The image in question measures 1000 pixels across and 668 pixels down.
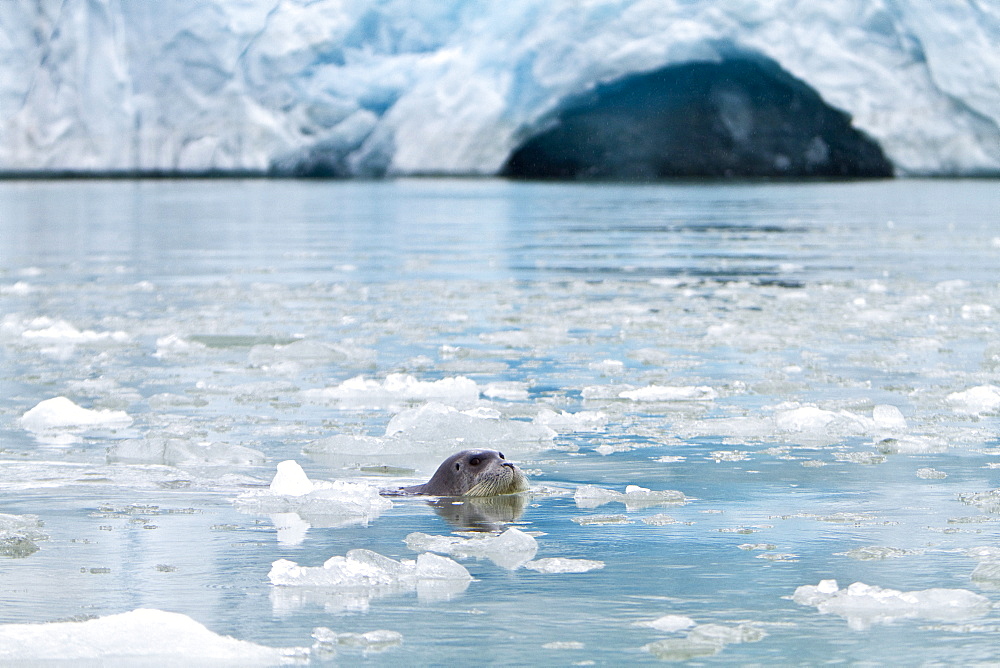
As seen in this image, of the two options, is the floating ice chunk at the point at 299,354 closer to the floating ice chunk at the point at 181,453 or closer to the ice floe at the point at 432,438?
the ice floe at the point at 432,438

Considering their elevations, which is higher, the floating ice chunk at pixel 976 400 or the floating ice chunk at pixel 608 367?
the floating ice chunk at pixel 608 367

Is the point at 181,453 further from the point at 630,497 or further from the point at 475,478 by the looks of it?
the point at 630,497

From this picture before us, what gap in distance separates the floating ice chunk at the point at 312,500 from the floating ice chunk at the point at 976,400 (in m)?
2.85

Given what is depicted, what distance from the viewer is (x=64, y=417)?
5.90 meters

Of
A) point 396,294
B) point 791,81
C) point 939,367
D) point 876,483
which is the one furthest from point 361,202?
point 876,483

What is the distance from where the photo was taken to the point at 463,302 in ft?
35.8

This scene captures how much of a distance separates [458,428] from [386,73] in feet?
Answer: 105

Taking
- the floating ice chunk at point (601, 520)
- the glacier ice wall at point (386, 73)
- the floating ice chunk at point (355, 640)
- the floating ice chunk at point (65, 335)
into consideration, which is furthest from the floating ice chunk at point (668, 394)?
the glacier ice wall at point (386, 73)

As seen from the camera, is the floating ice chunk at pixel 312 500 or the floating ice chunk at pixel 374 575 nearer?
the floating ice chunk at pixel 374 575

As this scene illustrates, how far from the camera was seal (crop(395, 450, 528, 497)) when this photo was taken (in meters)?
4.44

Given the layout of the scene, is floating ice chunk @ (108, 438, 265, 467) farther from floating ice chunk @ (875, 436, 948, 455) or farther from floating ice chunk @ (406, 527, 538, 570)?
floating ice chunk @ (875, 436, 948, 455)

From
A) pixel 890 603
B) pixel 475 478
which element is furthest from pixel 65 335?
pixel 890 603

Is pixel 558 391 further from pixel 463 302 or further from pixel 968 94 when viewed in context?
pixel 968 94

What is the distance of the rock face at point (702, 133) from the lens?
39.8 meters
